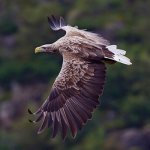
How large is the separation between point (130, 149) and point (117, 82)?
6.34m

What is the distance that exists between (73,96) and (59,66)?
2996 centimetres

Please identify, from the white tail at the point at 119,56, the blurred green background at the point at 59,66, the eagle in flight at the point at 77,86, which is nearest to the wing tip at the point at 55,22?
the eagle in flight at the point at 77,86

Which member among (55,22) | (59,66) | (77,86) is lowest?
(77,86)

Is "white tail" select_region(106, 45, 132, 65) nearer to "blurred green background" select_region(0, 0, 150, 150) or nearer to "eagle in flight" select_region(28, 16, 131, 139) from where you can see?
"eagle in flight" select_region(28, 16, 131, 139)

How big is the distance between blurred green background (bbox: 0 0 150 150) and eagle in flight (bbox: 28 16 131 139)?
862 inches

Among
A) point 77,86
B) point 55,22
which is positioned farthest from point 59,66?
point 77,86

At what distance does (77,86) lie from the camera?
1559cm

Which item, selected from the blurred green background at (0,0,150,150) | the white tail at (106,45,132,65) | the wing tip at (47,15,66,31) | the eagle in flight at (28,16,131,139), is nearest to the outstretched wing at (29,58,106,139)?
the eagle in flight at (28,16,131,139)

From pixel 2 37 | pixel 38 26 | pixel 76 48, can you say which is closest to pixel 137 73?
pixel 38 26

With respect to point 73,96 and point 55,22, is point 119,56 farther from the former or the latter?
point 55,22

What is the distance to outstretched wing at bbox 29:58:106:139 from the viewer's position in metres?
15.2

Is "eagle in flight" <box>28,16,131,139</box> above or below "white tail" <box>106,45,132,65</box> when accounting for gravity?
below

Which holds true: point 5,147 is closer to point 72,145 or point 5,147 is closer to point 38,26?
point 72,145

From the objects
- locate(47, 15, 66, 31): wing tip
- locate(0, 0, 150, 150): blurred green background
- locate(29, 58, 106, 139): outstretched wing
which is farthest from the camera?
locate(0, 0, 150, 150): blurred green background
